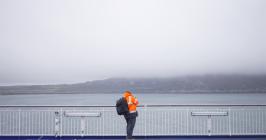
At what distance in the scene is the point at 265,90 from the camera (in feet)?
654

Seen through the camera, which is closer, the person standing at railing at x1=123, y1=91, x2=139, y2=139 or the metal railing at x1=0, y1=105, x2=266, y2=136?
the person standing at railing at x1=123, y1=91, x2=139, y2=139

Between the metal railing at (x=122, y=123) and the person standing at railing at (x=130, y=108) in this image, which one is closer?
the person standing at railing at (x=130, y=108)

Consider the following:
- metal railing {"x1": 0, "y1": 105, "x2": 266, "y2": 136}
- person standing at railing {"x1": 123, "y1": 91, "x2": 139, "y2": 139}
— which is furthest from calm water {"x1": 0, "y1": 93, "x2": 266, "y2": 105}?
person standing at railing {"x1": 123, "y1": 91, "x2": 139, "y2": 139}

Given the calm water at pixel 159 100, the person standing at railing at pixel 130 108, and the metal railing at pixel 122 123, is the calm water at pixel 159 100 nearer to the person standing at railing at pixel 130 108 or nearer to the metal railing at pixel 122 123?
the metal railing at pixel 122 123

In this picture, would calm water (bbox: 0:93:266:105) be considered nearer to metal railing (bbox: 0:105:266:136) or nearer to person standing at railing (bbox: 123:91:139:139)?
metal railing (bbox: 0:105:266:136)

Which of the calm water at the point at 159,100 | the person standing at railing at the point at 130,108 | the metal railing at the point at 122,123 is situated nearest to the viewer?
the person standing at railing at the point at 130,108

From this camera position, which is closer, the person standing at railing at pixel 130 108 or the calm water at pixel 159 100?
the person standing at railing at pixel 130 108

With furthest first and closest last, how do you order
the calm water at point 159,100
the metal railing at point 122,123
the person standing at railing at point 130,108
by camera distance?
the calm water at point 159,100, the metal railing at point 122,123, the person standing at railing at point 130,108

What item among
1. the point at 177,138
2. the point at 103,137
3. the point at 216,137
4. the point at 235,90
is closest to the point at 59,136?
the point at 103,137

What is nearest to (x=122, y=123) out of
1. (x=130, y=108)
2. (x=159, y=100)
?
(x=130, y=108)

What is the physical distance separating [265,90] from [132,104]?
21258cm

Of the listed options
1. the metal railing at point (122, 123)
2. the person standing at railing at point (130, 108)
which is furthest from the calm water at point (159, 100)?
the person standing at railing at point (130, 108)

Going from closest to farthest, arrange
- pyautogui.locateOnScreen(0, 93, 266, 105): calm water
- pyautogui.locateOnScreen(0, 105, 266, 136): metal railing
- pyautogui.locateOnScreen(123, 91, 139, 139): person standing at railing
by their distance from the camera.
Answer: pyautogui.locateOnScreen(123, 91, 139, 139): person standing at railing → pyautogui.locateOnScreen(0, 105, 266, 136): metal railing → pyautogui.locateOnScreen(0, 93, 266, 105): calm water

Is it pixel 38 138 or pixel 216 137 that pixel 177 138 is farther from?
pixel 38 138
